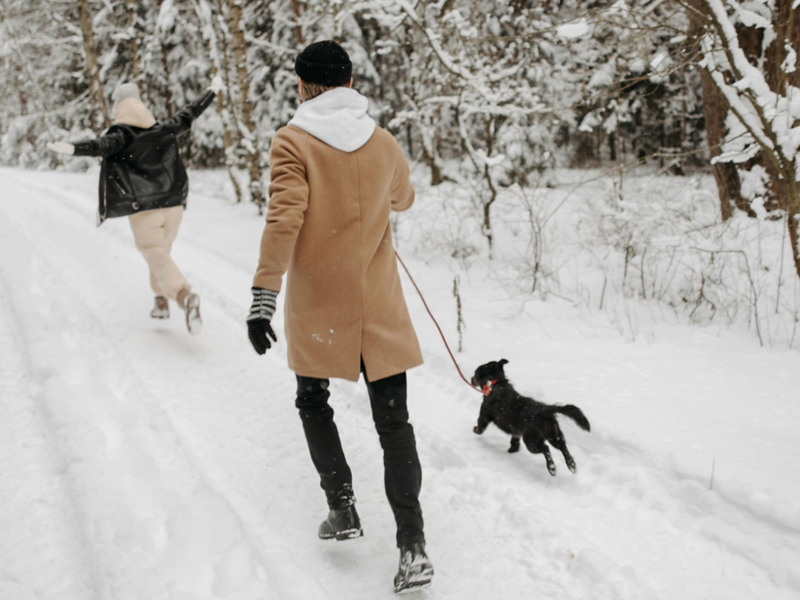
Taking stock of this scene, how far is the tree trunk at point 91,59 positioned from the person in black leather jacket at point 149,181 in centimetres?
1300

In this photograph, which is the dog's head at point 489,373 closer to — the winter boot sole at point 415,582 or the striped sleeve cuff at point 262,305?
the winter boot sole at point 415,582

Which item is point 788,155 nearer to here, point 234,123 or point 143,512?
point 143,512

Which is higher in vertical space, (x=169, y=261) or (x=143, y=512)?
(x=169, y=261)

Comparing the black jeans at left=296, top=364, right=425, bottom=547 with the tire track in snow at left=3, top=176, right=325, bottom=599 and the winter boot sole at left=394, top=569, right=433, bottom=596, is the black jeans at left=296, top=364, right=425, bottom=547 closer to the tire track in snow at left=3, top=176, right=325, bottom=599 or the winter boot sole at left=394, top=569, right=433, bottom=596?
the winter boot sole at left=394, top=569, right=433, bottom=596

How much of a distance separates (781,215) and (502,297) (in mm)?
2907

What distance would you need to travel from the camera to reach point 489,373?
3.34 m

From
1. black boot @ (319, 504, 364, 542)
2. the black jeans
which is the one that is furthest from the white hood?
black boot @ (319, 504, 364, 542)

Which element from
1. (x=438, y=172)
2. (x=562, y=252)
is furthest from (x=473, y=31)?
(x=438, y=172)

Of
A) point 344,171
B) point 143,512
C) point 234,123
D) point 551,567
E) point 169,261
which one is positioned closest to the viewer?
point 344,171

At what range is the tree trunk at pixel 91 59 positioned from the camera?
48.7 feet

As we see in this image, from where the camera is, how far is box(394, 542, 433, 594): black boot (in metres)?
2.06

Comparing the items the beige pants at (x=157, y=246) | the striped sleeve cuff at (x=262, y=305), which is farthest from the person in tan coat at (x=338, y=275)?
the beige pants at (x=157, y=246)

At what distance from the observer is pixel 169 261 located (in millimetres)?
4684

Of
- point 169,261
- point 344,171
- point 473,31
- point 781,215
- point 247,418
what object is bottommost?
point 247,418
